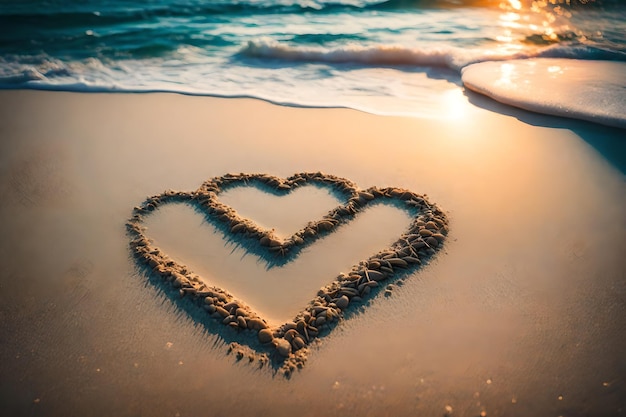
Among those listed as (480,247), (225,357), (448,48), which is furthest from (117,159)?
(448,48)

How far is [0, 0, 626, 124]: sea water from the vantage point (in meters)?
4.56

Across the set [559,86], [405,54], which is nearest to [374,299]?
[559,86]

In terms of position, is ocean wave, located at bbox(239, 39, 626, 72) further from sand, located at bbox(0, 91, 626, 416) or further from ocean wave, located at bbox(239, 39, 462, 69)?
sand, located at bbox(0, 91, 626, 416)

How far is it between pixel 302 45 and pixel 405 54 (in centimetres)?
138

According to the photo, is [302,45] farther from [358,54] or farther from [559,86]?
[559,86]

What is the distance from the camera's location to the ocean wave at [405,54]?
501 cm

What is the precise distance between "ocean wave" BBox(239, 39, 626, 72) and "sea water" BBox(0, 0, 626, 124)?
0.01 m

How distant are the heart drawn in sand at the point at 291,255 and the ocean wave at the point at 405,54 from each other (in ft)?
Answer: 9.05

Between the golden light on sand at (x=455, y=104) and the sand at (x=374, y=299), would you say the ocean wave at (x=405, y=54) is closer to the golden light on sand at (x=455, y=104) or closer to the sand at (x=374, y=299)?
the golden light on sand at (x=455, y=104)

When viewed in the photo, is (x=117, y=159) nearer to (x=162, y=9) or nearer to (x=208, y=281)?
(x=208, y=281)

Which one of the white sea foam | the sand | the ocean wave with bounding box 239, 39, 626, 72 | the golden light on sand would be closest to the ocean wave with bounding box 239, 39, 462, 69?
the ocean wave with bounding box 239, 39, 626, 72

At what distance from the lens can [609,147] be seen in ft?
10.2

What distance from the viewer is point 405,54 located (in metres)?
5.25

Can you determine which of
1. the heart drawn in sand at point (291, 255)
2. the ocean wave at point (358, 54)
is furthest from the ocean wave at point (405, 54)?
the heart drawn in sand at point (291, 255)
